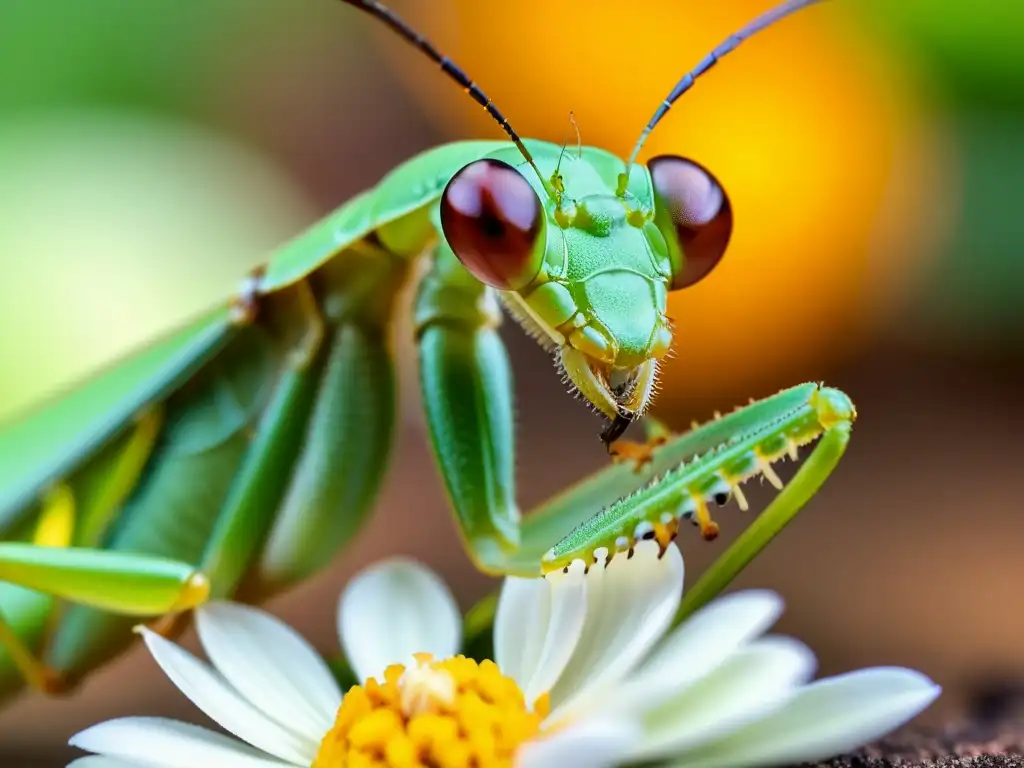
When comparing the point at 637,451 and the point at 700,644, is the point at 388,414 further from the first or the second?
the point at 700,644

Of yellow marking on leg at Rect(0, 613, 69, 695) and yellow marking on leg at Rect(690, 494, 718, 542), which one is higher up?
yellow marking on leg at Rect(0, 613, 69, 695)

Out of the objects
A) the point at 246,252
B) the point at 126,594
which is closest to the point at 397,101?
the point at 246,252

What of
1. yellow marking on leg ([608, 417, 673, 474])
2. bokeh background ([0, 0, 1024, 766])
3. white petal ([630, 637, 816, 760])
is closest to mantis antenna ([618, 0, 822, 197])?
yellow marking on leg ([608, 417, 673, 474])

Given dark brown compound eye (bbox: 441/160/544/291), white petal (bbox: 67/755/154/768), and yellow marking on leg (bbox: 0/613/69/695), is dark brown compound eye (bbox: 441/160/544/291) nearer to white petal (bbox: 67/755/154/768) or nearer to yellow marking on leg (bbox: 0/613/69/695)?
white petal (bbox: 67/755/154/768)

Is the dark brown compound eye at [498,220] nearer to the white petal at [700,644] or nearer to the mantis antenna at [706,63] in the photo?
the mantis antenna at [706,63]

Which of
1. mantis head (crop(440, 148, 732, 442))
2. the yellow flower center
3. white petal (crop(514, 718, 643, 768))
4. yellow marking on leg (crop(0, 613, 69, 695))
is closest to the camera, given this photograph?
white petal (crop(514, 718, 643, 768))

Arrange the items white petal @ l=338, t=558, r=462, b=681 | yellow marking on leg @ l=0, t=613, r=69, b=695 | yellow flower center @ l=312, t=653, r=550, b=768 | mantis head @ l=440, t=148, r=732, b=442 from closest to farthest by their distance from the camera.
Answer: yellow flower center @ l=312, t=653, r=550, b=768, mantis head @ l=440, t=148, r=732, b=442, white petal @ l=338, t=558, r=462, b=681, yellow marking on leg @ l=0, t=613, r=69, b=695

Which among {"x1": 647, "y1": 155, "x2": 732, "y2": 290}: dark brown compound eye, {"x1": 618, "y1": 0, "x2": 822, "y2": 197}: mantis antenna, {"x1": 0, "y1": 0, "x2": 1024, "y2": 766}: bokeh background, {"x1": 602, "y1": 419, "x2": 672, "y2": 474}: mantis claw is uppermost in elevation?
{"x1": 0, "y1": 0, "x2": 1024, "y2": 766}: bokeh background

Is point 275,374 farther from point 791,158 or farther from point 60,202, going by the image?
point 791,158
